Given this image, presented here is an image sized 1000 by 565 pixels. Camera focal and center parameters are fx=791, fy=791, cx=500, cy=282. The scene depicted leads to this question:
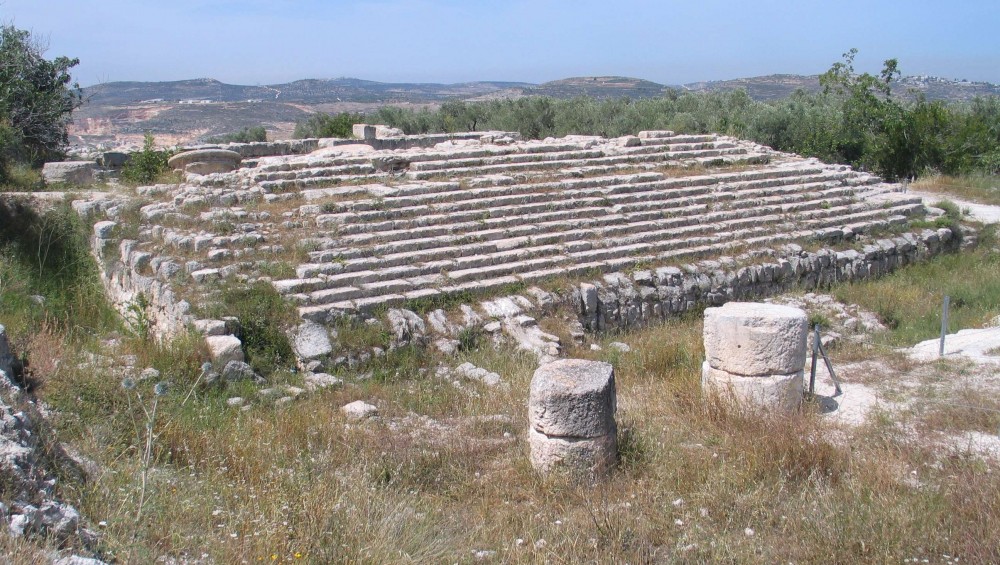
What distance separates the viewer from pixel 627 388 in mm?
7027

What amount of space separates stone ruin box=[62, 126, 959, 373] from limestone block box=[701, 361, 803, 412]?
2.30 meters

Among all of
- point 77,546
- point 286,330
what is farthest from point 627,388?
point 77,546

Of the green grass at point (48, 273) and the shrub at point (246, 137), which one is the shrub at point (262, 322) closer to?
the green grass at point (48, 273)

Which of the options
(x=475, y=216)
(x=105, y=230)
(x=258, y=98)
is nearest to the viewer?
(x=105, y=230)

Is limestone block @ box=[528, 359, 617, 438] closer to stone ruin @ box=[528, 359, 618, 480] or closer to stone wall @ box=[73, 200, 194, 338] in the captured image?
stone ruin @ box=[528, 359, 618, 480]

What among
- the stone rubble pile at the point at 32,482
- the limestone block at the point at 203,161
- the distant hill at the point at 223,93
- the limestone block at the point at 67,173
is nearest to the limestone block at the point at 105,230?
the limestone block at the point at 203,161

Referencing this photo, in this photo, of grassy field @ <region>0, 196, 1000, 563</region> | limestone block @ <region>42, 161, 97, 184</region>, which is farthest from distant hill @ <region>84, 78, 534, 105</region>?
grassy field @ <region>0, 196, 1000, 563</region>

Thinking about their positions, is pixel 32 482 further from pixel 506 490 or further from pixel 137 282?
pixel 137 282

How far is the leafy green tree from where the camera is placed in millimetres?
13195

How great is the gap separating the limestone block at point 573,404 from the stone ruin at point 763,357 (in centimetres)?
138

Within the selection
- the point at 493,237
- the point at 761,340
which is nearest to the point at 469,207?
the point at 493,237

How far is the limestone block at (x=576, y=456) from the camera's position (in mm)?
5105

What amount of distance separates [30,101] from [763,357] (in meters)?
14.6

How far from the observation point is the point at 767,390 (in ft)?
20.3
